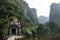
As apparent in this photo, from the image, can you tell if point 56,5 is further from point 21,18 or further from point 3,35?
point 3,35

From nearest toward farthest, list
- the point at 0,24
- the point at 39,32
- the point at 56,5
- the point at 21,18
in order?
1. the point at 0,24
2. the point at 39,32
3. the point at 21,18
4. the point at 56,5

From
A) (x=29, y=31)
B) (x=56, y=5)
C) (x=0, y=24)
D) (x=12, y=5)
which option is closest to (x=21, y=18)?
(x=12, y=5)

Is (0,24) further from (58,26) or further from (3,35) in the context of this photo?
(58,26)

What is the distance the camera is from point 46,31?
25.1 metres

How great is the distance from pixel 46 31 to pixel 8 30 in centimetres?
615

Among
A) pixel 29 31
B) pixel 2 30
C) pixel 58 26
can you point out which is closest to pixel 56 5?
pixel 58 26

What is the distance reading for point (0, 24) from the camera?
1917cm

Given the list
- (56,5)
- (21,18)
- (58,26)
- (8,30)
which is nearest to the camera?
(8,30)

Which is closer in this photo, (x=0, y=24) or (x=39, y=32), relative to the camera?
(x=0, y=24)

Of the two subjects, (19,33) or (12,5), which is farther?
(12,5)

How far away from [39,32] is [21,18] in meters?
3.22

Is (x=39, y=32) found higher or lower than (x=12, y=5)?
lower

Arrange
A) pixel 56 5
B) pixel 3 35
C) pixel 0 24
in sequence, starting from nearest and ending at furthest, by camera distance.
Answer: pixel 3 35, pixel 0 24, pixel 56 5

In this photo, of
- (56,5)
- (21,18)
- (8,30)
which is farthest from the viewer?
(56,5)
